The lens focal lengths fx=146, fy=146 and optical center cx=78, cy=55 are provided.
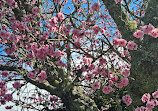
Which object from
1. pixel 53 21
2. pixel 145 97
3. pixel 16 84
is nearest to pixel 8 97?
pixel 16 84

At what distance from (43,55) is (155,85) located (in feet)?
8.88

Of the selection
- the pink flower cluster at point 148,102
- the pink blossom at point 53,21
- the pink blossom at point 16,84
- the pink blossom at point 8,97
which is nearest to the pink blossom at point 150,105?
the pink flower cluster at point 148,102

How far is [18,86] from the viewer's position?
4.18 m

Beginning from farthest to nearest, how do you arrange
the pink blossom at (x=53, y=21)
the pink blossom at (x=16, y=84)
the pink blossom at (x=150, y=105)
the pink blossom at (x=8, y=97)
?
the pink blossom at (x=16, y=84), the pink blossom at (x=8, y=97), the pink blossom at (x=53, y=21), the pink blossom at (x=150, y=105)

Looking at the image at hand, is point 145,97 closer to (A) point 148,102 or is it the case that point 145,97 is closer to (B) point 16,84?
(A) point 148,102

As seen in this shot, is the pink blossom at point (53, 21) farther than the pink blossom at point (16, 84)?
No

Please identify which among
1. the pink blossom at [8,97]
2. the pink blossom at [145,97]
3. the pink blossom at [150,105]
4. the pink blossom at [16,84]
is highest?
the pink blossom at [16,84]

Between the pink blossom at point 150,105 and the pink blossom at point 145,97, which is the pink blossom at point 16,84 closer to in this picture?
the pink blossom at point 145,97

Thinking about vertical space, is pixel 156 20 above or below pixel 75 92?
above

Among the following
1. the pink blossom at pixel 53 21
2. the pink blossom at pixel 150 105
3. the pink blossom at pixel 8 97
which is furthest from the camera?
the pink blossom at pixel 8 97

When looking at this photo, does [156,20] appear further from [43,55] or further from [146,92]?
[43,55]

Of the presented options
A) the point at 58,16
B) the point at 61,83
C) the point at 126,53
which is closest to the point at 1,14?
the point at 58,16

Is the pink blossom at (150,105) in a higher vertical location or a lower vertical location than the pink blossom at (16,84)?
lower

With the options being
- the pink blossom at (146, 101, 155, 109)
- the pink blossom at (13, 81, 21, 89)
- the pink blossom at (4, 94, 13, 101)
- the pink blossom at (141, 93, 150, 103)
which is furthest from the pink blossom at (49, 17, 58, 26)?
the pink blossom at (146, 101, 155, 109)
